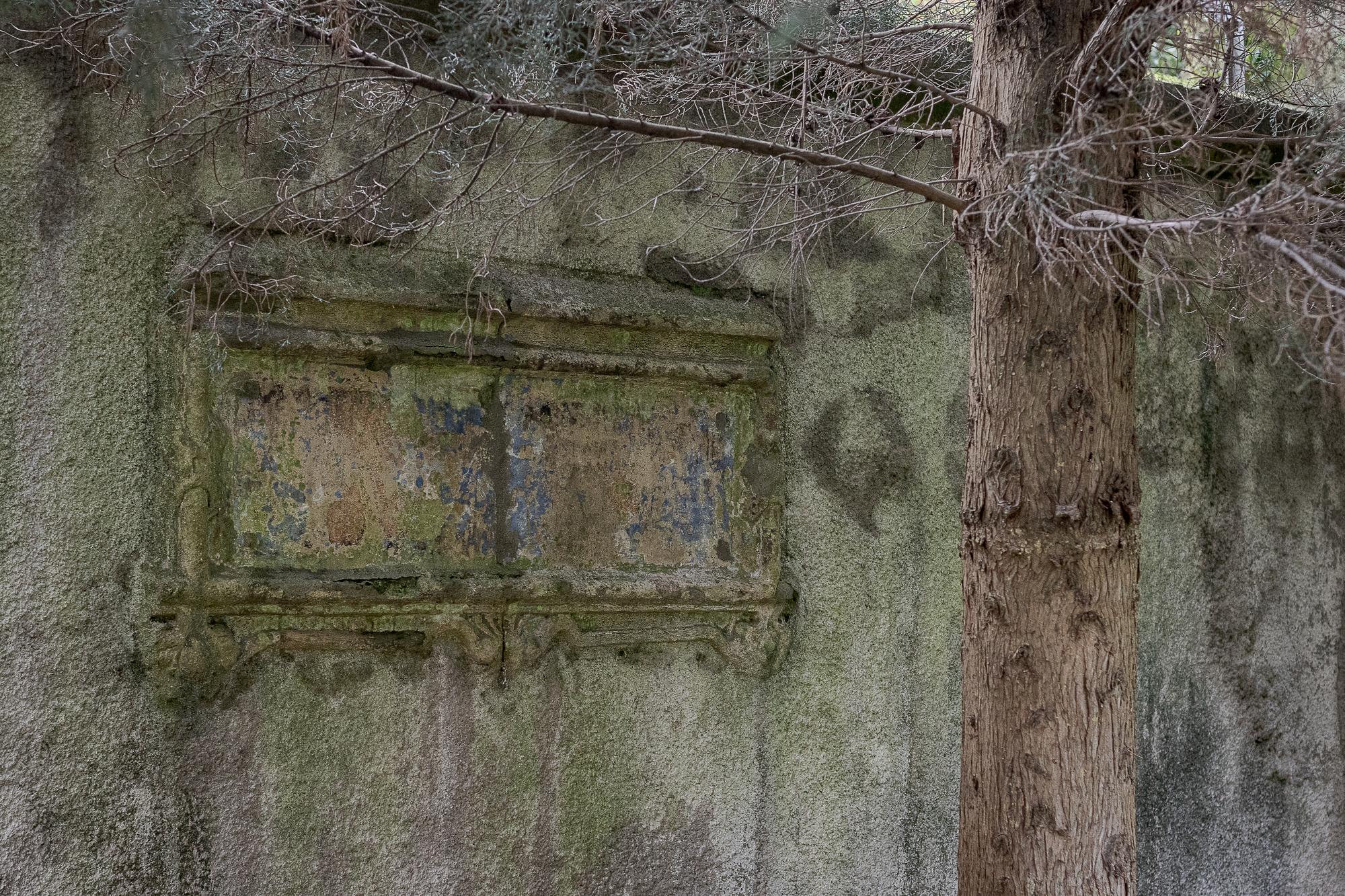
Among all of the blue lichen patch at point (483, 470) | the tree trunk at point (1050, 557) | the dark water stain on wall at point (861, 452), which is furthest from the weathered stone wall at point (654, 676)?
the tree trunk at point (1050, 557)

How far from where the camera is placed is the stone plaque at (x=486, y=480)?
271 centimetres

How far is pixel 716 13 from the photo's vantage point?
2854 mm

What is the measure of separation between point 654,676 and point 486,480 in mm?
695

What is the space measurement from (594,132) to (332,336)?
0.86m

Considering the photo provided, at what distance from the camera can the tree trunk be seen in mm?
2326

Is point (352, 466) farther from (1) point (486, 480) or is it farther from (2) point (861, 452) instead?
(2) point (861, 452)

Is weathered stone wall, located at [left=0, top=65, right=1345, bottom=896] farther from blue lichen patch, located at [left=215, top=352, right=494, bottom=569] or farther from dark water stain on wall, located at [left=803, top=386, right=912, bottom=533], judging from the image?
blue lichen patch, located at [left=215, top=352, right=494, bottom=569]

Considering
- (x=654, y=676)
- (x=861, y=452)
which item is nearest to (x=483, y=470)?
(x=654, y=676)

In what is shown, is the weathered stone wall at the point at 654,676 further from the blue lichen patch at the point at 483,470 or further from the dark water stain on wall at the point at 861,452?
the blue lichen patch at the point at 483,470

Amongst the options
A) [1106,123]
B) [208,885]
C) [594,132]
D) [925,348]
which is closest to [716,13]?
[594,132]

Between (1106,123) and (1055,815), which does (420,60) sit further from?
(1055,815)

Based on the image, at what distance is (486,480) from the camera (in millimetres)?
2979

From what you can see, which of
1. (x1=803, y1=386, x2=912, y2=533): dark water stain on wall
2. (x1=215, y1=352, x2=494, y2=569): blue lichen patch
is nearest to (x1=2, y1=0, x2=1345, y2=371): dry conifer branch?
(x1=215, y1=352, x2=494, y2=569): blue lichen patch

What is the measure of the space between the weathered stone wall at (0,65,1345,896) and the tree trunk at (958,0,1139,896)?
3.27ft
